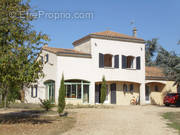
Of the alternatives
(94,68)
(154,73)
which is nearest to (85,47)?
(94,68)

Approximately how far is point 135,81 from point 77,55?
739 cm

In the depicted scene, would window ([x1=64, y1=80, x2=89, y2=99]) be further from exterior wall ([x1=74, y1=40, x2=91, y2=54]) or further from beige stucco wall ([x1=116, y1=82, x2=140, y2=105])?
beige stucco wall ([x1=116, y1=82, x2=140, y2=105])

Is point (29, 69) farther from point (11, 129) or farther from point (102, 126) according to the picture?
point (102, 126)

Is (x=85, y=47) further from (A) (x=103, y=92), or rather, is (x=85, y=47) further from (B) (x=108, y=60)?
(A) (x=103, y=92)

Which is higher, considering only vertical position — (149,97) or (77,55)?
(77,55)

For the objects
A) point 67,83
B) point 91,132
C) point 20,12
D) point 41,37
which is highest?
point 20,12

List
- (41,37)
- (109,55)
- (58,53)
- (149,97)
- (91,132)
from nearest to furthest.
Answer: (91,132) → (41,37) → (58,53) → (109,55) → (149,97)

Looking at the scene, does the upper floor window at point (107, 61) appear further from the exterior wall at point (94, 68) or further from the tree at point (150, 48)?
the tree at point (150, 48)

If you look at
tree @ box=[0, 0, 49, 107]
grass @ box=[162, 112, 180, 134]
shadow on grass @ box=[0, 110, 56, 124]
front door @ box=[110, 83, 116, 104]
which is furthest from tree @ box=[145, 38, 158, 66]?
tree @ box=[0, 0, 49, 107]

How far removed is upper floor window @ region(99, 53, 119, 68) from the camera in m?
26.9

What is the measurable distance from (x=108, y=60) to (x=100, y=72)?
116 inches

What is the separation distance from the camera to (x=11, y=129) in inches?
460

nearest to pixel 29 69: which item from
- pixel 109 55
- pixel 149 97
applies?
pixel 109 55

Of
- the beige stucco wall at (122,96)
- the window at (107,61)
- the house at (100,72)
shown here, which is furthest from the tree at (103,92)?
the window at (107,61)
